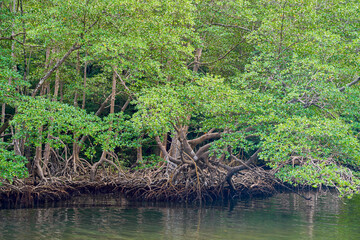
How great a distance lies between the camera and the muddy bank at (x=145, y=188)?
13.1m

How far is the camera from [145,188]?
51.2 ft

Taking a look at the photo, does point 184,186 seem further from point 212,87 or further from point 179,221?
point 212,87

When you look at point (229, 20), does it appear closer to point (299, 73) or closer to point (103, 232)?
point (299, 73)

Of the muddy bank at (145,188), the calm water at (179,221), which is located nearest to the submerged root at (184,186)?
the muddy bank at (145,188)

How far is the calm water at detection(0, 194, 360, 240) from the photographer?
30.4 ft

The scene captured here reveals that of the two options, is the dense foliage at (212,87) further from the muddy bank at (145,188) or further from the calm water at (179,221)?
the calm water at (179,221)

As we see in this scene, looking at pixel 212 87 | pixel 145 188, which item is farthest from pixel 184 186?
pixel 212 87

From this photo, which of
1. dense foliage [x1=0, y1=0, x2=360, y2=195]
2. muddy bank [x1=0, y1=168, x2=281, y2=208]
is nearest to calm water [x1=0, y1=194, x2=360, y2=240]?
muddy bank [x1=0, y1=168, x2=281, y2=208]

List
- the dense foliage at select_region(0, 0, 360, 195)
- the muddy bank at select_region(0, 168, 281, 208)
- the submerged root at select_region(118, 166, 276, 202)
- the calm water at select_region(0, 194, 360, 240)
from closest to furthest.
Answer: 1. the calm water at select_region(0, 194, 360, 240)
2. the dense foliage at select_region(0, 0, 360, 195)
3. the muddy bank at select_region(0, 168, 281, 208)
4. the submerged root at select_region(118, 166, 276, 202)

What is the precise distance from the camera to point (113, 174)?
1709cm

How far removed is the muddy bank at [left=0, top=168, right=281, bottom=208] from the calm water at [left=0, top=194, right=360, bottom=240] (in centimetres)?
78

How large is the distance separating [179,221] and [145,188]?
4775 mm

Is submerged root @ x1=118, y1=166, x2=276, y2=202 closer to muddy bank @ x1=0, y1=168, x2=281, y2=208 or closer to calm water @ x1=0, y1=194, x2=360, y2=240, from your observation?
muddy bank @ x1=0, y1=168, x2=281, y2=208

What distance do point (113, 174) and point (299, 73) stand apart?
28.3ft
